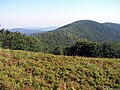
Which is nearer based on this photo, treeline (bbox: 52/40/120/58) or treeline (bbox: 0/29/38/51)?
treeline (bbox: 52/40/120/58)

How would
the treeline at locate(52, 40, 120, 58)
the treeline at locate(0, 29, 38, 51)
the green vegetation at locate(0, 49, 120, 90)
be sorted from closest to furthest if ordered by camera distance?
the green vegetation at locate(0, 49, 120, 90), the treeline at locate(52, 40, 120, 58), the treeline at locate(0, 29, 38, 51)

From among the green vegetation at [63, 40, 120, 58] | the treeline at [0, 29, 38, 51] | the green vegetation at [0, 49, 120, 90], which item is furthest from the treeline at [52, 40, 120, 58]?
the green vegetation at [0, 49, 120, 90]

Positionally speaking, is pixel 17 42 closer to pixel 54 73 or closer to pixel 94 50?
pixel 94 50

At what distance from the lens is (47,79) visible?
18094mm

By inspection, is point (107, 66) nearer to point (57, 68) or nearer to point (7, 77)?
point (57, 68)

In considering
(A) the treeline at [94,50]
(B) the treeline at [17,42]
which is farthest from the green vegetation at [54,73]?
(B) the treeline at [17,42]

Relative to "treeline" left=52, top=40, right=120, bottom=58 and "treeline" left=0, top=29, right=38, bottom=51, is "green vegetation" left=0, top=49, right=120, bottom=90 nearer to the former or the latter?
"treeline" left=52, top=40, right=120, bottom=58

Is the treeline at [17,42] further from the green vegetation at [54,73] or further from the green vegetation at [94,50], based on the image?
the green vegetation at [54,73]

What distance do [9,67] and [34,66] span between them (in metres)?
2.10

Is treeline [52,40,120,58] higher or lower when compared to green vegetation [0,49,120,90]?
lower

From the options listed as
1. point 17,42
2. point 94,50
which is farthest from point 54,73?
point 17,42

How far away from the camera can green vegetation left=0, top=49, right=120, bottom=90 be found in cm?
1681

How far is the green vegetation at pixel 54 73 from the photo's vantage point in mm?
16812

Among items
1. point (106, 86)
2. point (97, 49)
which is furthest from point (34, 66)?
point (97, 49)
